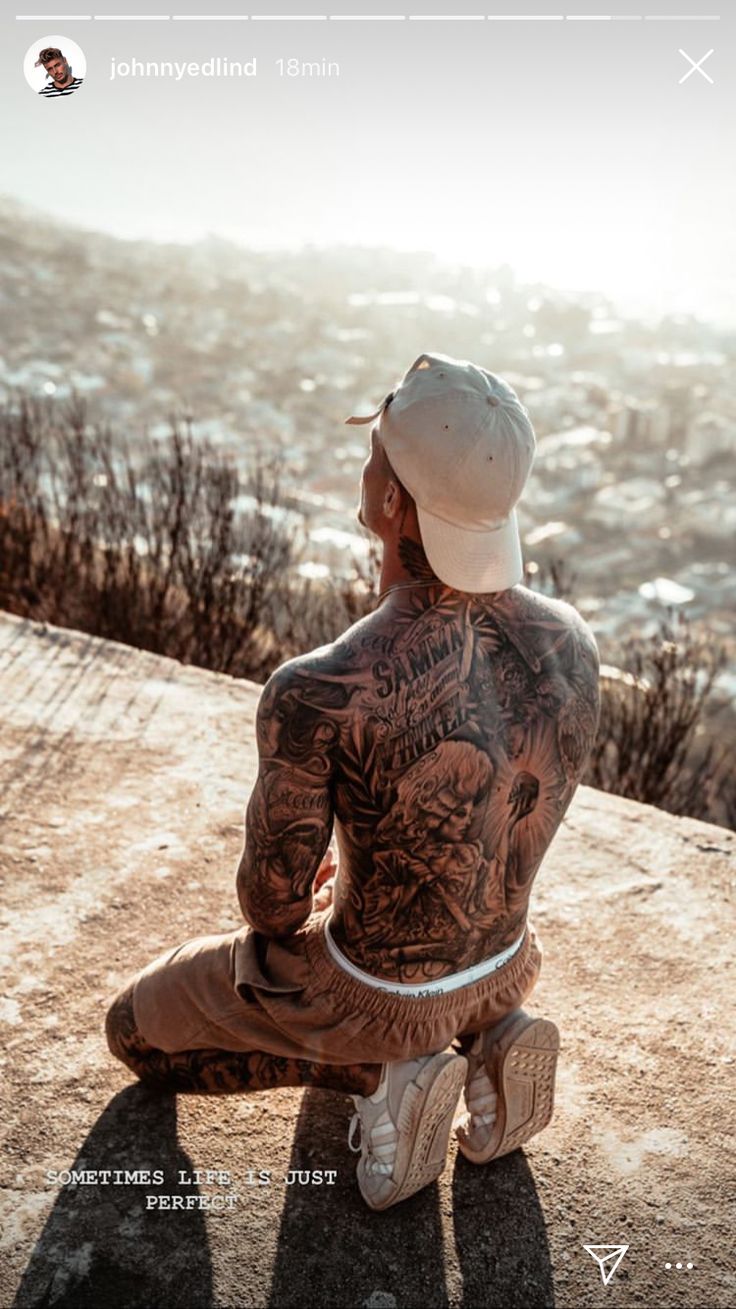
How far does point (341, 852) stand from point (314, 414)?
39.6 feet

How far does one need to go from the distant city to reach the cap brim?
695 centimetres

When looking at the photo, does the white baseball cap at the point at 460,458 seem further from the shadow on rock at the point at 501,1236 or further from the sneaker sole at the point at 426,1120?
the shadow on rock at the point at 501,1236

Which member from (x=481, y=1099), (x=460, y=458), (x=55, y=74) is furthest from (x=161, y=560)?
(x=460, y=458)

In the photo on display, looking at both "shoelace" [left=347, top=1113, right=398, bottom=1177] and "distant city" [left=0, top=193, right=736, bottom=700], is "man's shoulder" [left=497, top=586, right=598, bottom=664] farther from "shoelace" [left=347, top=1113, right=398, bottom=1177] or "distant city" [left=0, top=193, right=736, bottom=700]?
"distant city" [left=0, top=193, right=736, bottom=700]

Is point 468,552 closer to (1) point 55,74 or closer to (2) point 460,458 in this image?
(2) point 460,458

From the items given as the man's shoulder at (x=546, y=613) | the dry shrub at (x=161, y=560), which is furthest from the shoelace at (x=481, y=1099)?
the dry shrub at (x=161, y=560)

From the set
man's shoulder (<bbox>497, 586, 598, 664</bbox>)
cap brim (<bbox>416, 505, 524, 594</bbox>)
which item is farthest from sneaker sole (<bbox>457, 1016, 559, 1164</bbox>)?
cap brim (<bbox>416, 505, 524, 594</bbox>)

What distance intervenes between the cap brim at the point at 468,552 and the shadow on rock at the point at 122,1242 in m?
1.31

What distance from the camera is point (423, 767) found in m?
1.87

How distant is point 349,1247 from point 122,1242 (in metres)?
0.42

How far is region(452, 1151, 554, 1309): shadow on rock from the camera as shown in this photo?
2.03 m

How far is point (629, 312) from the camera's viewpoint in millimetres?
18391

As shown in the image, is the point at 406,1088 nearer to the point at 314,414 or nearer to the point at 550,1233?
the point at 550,1233

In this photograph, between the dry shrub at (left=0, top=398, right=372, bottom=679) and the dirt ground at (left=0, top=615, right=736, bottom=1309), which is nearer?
the dirt ground at (left=0, top=615, right=736, bottom=1309)
